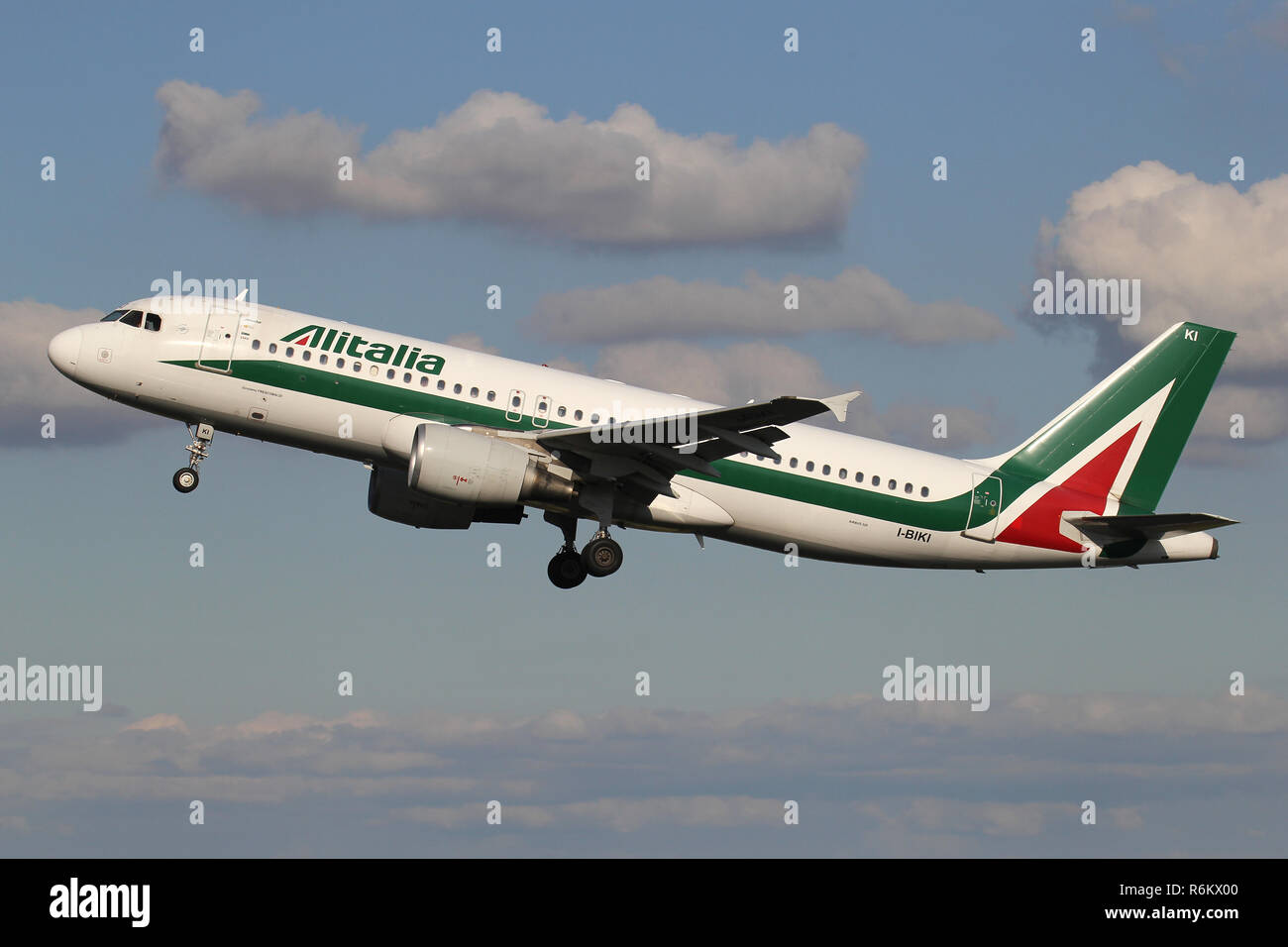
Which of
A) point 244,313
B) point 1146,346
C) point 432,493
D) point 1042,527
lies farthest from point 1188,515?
point 244,313

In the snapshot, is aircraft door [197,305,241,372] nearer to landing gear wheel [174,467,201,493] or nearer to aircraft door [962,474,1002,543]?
landing gear wheel [174,467,201,493]

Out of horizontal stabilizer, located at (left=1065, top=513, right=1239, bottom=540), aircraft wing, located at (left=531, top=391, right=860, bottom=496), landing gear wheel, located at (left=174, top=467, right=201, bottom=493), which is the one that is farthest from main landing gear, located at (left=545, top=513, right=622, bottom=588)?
horizontal stabilizer, located at (left=1065, top=513, right=1239, bottom=540)

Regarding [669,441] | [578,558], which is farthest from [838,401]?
[578,558]

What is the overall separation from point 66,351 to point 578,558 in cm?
1425

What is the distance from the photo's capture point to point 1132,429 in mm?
47219

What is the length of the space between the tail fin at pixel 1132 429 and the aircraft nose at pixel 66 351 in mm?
24834

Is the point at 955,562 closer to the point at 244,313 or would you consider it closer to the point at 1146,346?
the point at 1146,346

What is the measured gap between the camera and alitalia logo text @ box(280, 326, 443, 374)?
40938 millimetres

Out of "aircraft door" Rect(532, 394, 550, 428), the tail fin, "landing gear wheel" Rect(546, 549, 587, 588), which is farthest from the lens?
the tail fin

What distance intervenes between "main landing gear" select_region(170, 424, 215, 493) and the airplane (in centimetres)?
5

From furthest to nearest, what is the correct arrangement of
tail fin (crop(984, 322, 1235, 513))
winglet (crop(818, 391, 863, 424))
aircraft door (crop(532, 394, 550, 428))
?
tail fin (crop(984, 322, 1235, 513)) < aircraft door (crop(532, 394, 550, 428)) < winglet (crop(818, 391, 863, 424))

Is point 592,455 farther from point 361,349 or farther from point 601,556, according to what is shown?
point 361,349

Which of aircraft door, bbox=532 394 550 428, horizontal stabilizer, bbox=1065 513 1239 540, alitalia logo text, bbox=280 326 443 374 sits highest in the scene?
alitalia logo text, bbox=280 326 443 374

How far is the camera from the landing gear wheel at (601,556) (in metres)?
43.0
